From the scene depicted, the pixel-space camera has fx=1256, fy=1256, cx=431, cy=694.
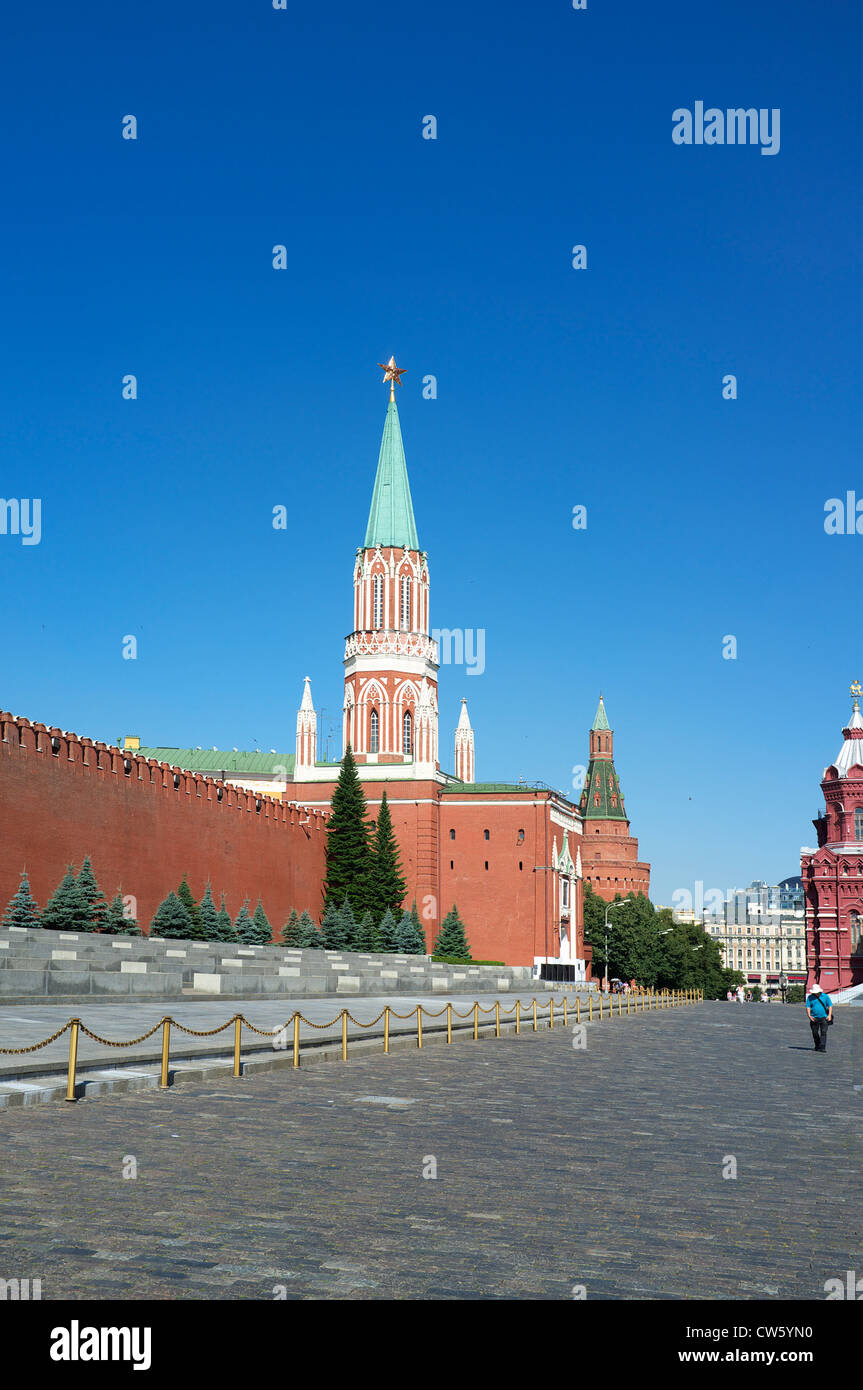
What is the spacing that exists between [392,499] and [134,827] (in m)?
30.7

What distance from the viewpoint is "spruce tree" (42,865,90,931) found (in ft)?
98.2

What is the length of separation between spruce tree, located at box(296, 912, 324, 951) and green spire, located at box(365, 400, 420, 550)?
23.5m

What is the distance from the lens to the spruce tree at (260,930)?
1558 inches

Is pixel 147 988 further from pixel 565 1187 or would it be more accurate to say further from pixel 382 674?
pixel 382 674

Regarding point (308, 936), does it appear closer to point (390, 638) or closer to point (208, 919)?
point (208, 919)

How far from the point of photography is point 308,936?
145 ft

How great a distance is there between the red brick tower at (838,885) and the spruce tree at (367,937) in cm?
2667

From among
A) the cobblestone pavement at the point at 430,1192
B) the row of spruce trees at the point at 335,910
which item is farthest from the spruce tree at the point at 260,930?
the cobblestone pavement at the point at 430,1192

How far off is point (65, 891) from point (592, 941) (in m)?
55.1

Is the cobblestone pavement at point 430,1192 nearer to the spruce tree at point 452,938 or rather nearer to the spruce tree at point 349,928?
the spruce tree at point 349,928

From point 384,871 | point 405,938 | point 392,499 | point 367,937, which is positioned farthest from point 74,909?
point 392,499

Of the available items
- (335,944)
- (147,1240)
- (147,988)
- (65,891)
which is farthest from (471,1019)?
(335,944)

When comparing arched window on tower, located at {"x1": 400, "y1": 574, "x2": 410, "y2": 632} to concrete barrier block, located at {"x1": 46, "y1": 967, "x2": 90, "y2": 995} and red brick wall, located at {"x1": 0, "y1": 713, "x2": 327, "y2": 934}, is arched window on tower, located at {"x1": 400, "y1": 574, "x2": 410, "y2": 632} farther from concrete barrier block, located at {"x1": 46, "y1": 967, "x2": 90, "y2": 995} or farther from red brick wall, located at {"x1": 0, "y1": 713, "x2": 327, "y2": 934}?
concrete barrier block, located at {"x1": 46, "y1": 967, "x2": 90, "y2": 995}
